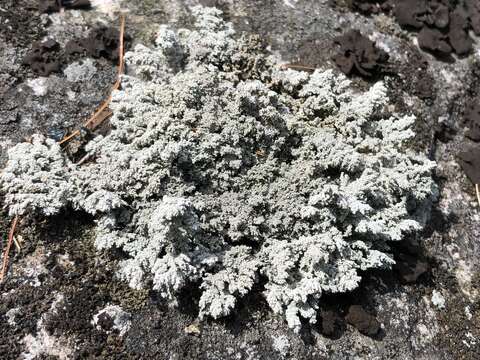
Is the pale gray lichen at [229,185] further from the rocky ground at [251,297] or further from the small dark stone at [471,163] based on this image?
the small dark stone at [471,163]

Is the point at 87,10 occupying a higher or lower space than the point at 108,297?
higher

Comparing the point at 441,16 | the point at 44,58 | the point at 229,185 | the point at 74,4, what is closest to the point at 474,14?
the point at 441,16

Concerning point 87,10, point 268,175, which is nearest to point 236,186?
point 268,175

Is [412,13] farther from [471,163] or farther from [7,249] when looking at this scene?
[7,249]

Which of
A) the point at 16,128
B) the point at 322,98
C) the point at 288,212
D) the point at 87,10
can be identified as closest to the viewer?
the point at 288,212

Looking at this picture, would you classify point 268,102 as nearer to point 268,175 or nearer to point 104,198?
point 268,175

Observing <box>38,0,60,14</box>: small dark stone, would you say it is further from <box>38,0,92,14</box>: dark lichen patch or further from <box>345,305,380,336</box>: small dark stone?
<box>345,305,380,336</box>: small dark stone
